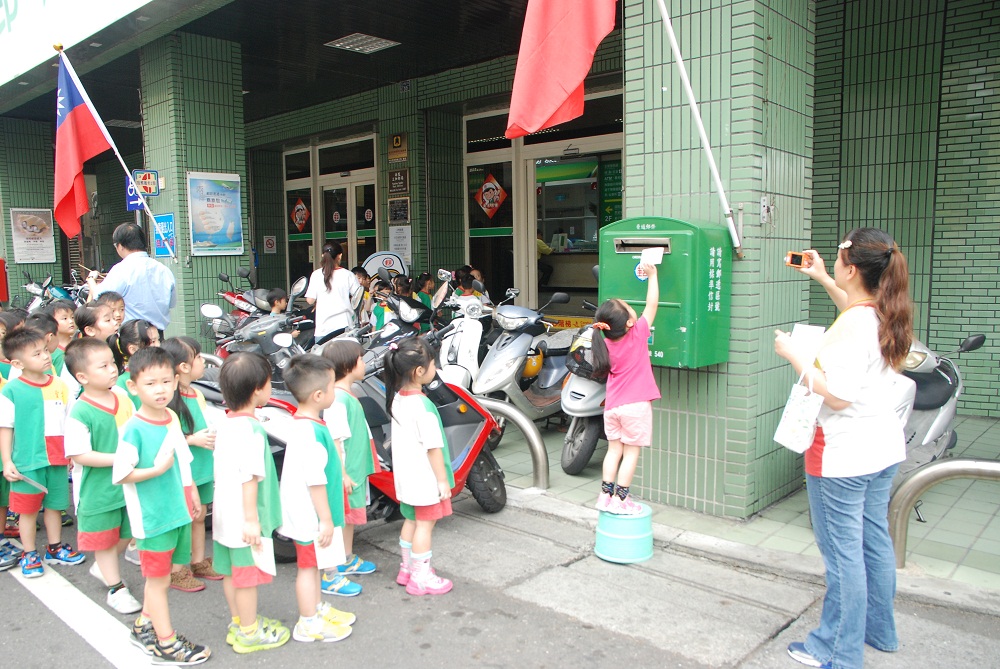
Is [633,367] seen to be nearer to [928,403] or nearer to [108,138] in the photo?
[928,403]

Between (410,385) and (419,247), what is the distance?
25.3 ft

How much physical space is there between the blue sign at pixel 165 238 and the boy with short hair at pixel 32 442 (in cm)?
479

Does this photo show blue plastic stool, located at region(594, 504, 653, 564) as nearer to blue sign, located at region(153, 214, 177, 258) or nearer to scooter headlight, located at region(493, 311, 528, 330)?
scooter headlight, located at region(493, 311, 528, 330)

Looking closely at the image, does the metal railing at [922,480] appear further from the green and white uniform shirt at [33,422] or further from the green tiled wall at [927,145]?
the green and white uniform shirt at [33,422]

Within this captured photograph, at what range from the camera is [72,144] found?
7652mm

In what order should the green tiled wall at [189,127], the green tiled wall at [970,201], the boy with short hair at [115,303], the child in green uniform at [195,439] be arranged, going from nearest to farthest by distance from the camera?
the child in green uniform at [195,439] < the boy with short hair at [115,303] < the green tiled wall at [970,201] < the green tiled wall at [189,127]

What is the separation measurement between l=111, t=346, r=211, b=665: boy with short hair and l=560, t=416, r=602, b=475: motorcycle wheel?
3082 millimetres

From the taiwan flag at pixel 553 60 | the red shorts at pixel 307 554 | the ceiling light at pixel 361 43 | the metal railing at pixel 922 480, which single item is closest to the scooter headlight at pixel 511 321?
the taiwan flag at pixel 553 60

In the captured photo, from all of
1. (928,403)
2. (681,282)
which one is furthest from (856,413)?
(928,403)

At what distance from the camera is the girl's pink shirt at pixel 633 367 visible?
4.51 metres

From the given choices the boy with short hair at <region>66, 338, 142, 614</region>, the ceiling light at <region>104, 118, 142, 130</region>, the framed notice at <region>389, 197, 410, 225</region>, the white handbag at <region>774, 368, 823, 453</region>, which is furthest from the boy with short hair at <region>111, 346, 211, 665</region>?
the ceiling light at <region>104, 118, 142, 130</region>

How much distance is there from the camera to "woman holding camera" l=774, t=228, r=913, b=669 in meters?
2.99

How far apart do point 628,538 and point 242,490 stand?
2152 mm

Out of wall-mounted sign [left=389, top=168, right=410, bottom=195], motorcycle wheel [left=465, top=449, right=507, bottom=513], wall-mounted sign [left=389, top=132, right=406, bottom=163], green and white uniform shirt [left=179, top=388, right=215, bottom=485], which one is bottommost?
motorcycle wheel [left=465, top=449, right=507, bottom=513]
